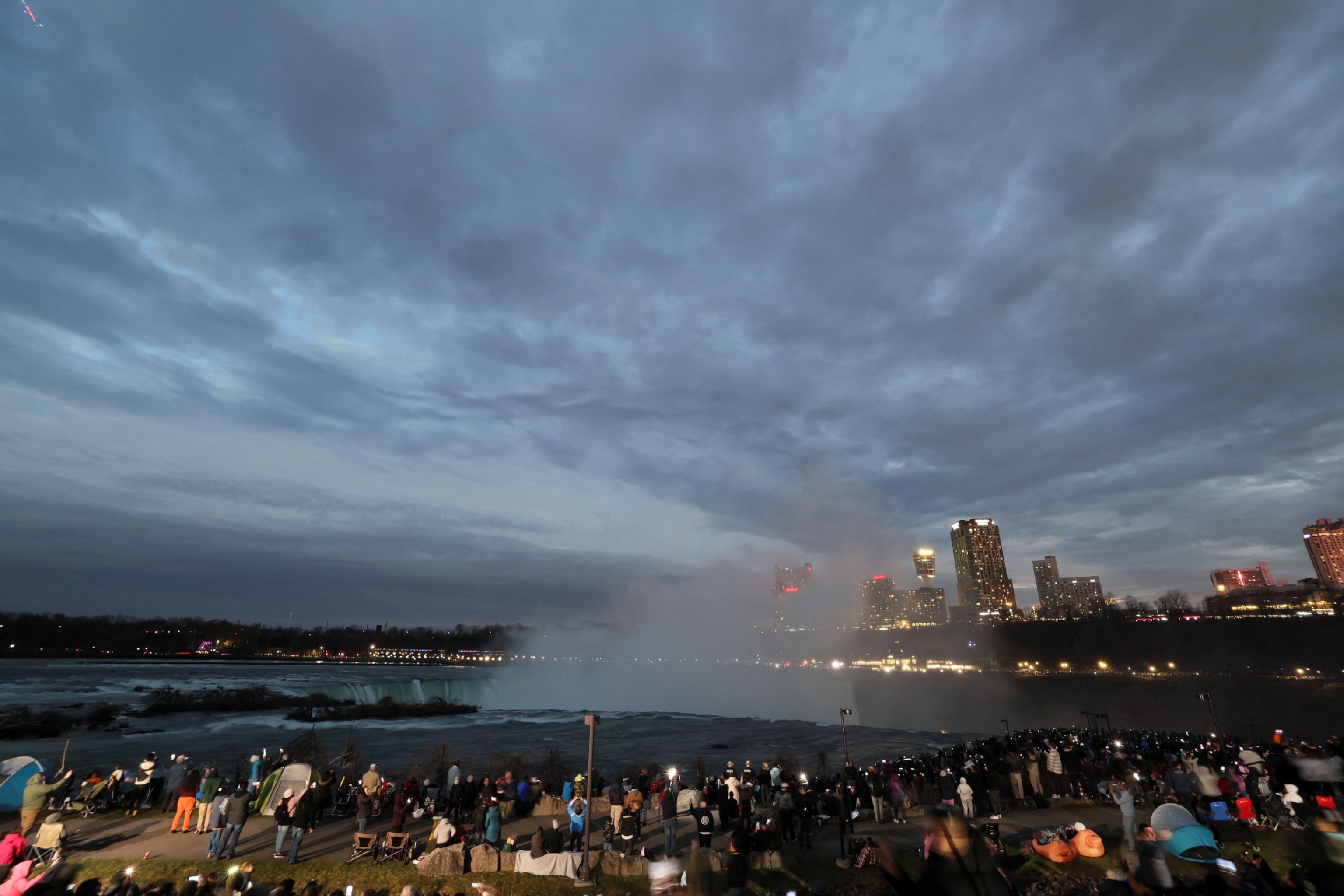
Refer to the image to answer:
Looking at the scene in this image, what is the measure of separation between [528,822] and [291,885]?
10489 millimetres

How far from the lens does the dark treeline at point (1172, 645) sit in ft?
314

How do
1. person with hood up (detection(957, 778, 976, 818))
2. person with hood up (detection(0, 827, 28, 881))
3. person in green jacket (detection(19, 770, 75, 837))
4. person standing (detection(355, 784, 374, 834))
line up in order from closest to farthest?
person with hood up (detection(0, 827, 28, 881)) < person in green jacket (detection(19, 770, 75, 837)) < person standing (detection(355, 784, 374, 834)) < person with hood up (detection(957, 778, 976, 818))

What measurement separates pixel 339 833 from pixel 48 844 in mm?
6825

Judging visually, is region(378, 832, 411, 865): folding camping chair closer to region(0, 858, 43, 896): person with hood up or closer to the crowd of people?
the crowd of people

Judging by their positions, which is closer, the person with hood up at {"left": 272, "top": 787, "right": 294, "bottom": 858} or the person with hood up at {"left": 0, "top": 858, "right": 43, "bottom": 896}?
the person with hood up at {"left": 0, "top": 858, "right": 43, "bottom": 896}

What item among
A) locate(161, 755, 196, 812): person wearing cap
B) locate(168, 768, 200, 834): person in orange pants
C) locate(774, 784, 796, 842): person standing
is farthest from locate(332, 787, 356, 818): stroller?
locate(774, 784, 796, 842): person standing

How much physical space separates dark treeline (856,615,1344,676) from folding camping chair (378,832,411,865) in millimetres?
132033

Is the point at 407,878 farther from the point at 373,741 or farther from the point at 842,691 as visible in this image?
the point at 842,691

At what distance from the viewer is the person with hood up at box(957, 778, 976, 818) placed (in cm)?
2006

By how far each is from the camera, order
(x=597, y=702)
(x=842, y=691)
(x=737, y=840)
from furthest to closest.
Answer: (x=842, y=691), (x=597, y=702), (x=737, y=840)

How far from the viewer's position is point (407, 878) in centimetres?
1439

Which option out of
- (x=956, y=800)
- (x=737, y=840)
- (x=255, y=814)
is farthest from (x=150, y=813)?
(x=956, y=800)

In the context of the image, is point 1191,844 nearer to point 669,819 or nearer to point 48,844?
point 669,819

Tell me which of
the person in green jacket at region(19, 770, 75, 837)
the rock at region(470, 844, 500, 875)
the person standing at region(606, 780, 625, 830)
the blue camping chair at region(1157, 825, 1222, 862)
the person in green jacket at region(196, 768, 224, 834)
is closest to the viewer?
the blue camping chair at region(1157, 825, 1222, 862)
